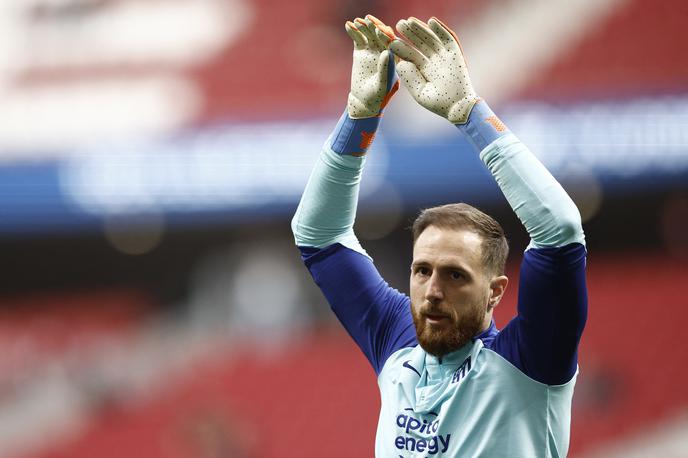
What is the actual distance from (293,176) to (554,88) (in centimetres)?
235

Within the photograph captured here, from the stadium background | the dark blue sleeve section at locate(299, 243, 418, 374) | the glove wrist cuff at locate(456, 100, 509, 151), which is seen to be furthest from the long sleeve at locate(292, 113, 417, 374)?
the stadium background

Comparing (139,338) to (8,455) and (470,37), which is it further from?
(470,37)

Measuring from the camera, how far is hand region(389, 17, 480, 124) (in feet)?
7.29

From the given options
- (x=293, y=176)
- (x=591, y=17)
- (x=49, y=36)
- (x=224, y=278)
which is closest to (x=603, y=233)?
(x=591, y=17)

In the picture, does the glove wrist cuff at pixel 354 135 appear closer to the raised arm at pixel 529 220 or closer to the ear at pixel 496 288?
the raised arm at pixel 529 220

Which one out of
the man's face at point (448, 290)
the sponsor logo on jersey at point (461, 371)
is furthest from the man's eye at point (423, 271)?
the sponsor logo on jersey at point (461, 371)

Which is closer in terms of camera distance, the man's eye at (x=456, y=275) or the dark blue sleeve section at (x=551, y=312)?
the dark blue sleeve section at (x=551, y=312)

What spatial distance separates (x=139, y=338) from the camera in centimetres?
826

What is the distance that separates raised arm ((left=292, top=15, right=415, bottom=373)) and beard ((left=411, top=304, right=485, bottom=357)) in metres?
0.21

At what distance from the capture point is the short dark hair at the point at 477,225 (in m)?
2.27

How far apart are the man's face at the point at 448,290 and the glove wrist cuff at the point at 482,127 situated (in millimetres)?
219

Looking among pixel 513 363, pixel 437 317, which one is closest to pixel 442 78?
pixel 437 317

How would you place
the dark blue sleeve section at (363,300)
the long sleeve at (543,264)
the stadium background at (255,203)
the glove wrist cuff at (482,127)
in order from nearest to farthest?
1. the long sleeve at (543,264)
2. the glove wrist cuff at (482,127)
3. the dark blue sleeve section at (363,300)
4. the stadium background at (255,203)

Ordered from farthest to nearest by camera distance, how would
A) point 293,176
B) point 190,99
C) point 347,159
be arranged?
1. point 190,99
2. point 293,176
3. point 347,159
